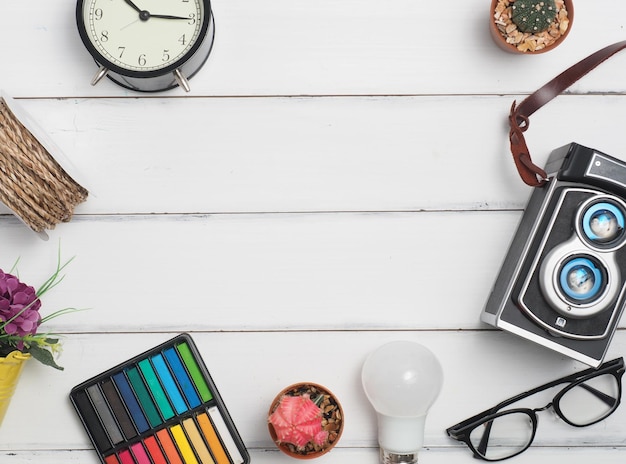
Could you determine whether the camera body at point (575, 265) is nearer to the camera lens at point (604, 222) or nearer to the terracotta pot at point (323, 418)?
the camera lens at point (604, 222)

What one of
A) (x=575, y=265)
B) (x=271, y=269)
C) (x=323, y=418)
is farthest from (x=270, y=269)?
(x=575, y=265)

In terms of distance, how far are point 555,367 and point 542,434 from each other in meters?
0.11

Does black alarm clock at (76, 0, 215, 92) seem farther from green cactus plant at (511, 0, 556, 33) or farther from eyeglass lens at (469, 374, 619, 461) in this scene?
eyeglass lens at (469, 374, 619, 461)

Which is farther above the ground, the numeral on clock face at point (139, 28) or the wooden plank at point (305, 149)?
the numeral on clock face at point (139, 28)

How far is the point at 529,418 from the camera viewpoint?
1.04m

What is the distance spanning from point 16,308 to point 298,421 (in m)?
0.41

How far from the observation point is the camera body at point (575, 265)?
0.95 meters

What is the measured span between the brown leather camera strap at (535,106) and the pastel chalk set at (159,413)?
56 centimetres

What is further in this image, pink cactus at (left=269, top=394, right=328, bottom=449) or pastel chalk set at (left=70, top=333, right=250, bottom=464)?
pastel chalk set at (left=70, top=333, right=250, bottom=464)

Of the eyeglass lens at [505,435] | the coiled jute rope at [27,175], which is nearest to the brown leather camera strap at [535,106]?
the eyeglass lens at [505,435]

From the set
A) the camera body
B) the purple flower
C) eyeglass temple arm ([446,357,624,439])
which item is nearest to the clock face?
the purple flower

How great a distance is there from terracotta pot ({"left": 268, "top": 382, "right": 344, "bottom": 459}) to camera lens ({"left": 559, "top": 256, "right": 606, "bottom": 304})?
37cm

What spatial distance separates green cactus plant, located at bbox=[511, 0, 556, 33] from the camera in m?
0.95

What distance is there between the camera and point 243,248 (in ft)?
3.40
